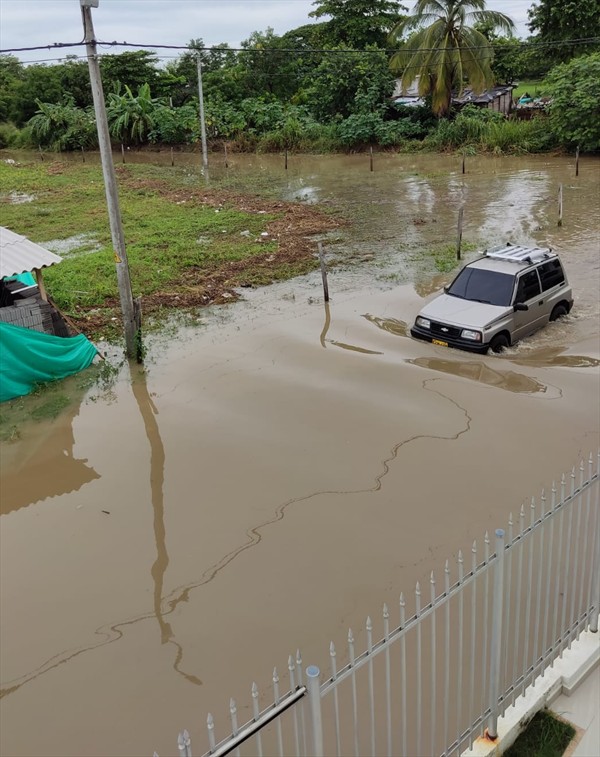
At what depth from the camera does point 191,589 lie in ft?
22.8

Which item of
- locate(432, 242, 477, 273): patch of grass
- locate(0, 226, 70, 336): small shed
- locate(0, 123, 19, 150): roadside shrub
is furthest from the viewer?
locate(0, 123, 19, 150): roadside shrub

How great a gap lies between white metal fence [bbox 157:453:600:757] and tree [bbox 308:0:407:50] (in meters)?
45.4

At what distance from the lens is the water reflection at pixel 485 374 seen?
11141 mm

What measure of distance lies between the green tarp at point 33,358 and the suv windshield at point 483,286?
6.98 meters

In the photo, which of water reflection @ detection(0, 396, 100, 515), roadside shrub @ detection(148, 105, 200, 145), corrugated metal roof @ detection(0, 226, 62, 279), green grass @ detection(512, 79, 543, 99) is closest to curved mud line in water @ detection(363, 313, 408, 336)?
corrugated metal roof @ detection(0, 226, 62, 279)

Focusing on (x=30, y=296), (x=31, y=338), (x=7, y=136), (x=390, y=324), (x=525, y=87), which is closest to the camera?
(x=31, y=338)

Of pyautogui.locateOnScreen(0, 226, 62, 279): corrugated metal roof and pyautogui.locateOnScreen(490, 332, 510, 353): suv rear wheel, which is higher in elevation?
pyautogui.locateOnScreen(0, 226, 62, 279): corrugated metal roof

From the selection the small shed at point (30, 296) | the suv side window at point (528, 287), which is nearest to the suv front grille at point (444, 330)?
the suv side window at point (528, 287)

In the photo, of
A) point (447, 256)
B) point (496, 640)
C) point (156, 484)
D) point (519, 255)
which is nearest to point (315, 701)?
point (496, 640)

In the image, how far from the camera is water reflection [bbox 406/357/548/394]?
36.6 ft

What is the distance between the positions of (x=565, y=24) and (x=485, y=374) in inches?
1252

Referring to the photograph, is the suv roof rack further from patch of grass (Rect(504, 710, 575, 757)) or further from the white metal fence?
patch of grass (Rect(504, 710, 575, 757))

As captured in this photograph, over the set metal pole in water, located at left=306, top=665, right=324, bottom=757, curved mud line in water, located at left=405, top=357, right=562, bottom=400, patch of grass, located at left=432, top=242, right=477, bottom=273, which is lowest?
curved mud line in water, located at left=405, top=357, right=562, bottom=400

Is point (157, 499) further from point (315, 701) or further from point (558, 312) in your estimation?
point (558, 312)
